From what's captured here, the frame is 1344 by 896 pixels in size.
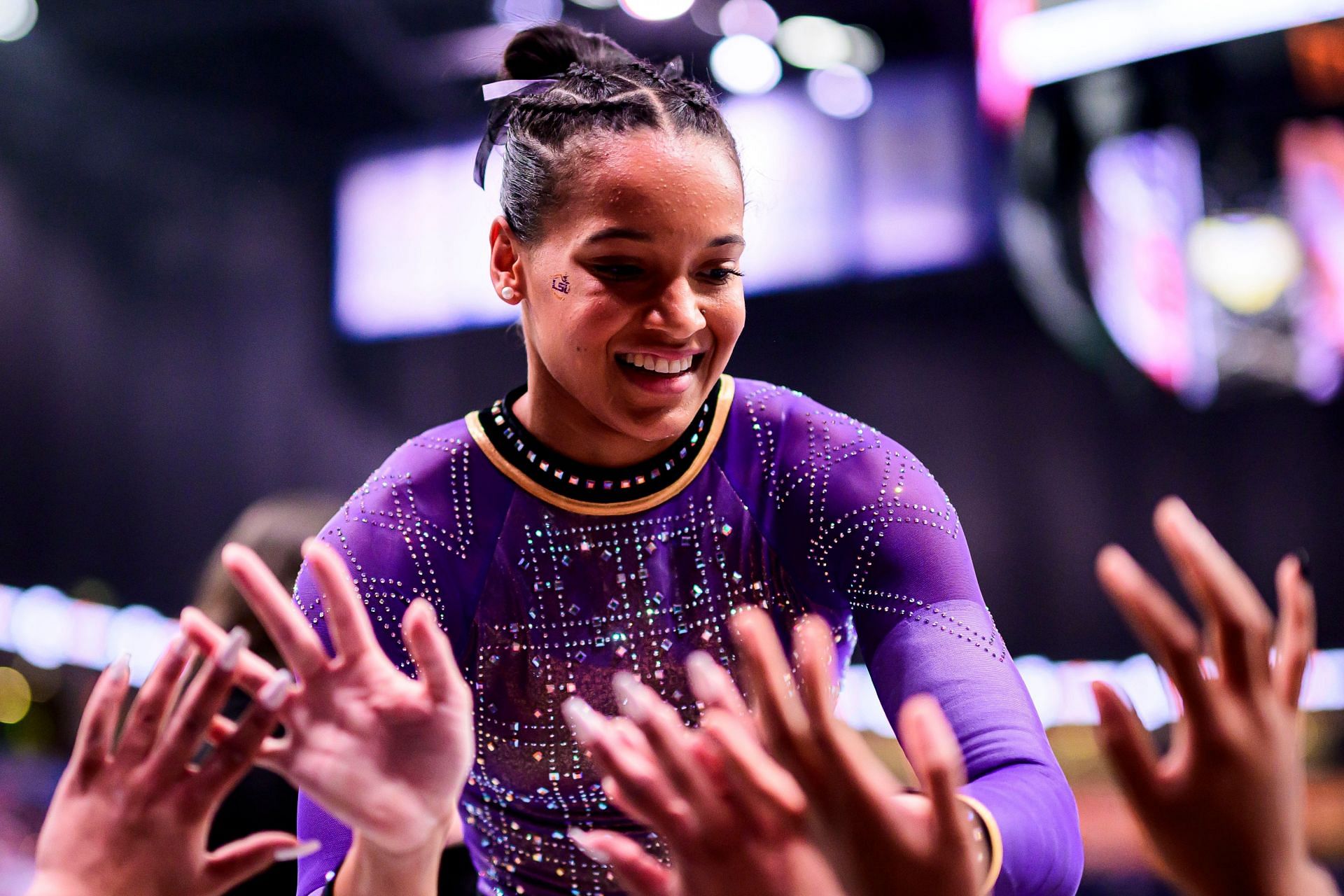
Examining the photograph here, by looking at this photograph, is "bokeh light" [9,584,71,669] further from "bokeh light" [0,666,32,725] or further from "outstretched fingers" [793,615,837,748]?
"outstretched fingers" [793,615,837,748]

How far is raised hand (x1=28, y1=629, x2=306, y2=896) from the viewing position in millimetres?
830

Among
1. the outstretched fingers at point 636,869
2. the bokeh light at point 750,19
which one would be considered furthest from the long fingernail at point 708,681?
the bokeh light at point 750,19

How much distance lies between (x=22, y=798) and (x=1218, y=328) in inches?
194

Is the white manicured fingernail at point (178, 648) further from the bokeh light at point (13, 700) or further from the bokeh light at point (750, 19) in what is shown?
the bokeh light at point (13, 700)

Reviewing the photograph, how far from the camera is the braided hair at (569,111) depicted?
3.93 ft

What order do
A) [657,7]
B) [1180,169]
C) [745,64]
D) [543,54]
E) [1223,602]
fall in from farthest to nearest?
[745,64] → [657,7] → [1180,169] → [543,54] → [1223,602]

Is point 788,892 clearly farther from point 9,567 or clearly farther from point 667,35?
point 9,567

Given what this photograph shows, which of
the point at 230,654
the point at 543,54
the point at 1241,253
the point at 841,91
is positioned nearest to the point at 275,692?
the point at 230,654

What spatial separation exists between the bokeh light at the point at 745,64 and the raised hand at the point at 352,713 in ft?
17.2

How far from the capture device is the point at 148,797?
0.84 m

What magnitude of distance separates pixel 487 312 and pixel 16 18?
2583 millimetres

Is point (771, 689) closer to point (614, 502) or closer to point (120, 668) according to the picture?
point (120, 668)

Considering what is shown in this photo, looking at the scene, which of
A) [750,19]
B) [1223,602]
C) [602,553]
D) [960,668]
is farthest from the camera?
[750,19]

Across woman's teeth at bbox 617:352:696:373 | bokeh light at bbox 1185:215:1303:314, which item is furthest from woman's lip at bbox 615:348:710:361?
bokeh light at bbox 1185:215:1303:314
